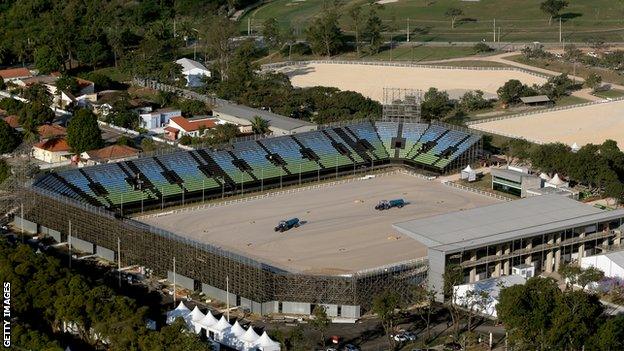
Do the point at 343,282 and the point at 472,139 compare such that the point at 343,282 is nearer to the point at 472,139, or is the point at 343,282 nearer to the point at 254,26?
the point at 472,139

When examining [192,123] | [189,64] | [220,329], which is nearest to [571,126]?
[192,123]

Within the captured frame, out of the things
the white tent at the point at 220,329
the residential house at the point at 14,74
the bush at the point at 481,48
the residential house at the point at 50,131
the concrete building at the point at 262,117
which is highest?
the residential house at the point at 14,74

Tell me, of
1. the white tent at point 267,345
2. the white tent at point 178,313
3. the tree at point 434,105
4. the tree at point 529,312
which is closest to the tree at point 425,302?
the tree at point 529,312

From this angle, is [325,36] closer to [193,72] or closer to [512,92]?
[193,72]

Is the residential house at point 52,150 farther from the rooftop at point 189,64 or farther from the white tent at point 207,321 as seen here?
the white tent at point 207,321

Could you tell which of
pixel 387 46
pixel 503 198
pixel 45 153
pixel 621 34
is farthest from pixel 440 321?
pixel 621 34

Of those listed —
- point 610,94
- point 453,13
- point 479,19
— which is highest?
point 453,13

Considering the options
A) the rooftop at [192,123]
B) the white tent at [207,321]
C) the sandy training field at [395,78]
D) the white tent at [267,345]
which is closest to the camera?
the white tent at [267,345]
